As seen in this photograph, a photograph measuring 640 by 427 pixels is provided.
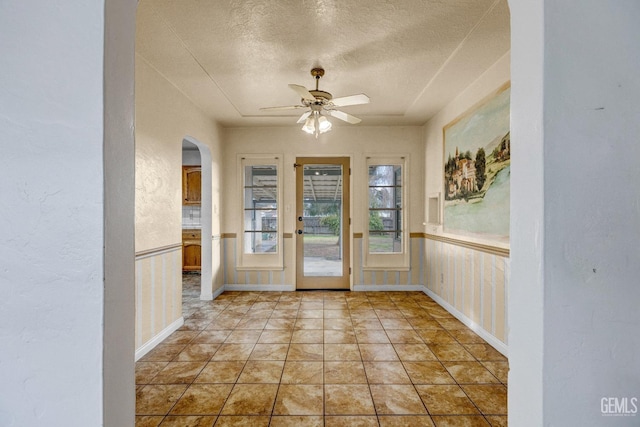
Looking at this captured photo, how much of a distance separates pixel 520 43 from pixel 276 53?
7.30 feet

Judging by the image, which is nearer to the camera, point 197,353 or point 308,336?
point 197,353

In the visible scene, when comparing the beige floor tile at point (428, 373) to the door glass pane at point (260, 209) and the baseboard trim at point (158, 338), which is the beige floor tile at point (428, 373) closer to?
the baseboard trim at point (158, 338)

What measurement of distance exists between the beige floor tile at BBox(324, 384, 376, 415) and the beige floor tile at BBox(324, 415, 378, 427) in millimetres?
38

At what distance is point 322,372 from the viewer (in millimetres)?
2312

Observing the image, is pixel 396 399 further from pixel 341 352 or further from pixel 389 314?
pixel 389 314

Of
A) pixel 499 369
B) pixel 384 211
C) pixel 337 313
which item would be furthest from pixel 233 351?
pixel 384 211

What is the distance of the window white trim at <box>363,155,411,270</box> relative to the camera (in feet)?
15.4

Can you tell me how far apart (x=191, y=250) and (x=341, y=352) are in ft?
14.6

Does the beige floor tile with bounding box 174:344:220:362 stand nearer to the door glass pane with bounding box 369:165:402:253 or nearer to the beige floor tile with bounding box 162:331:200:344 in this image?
the beige floor tile with bounding box 162:331:200:344

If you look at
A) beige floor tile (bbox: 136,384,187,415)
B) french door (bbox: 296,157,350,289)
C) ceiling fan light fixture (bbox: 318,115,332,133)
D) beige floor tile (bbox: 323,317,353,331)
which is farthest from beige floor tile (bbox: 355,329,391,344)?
ceiling fan light fixture (bbox: 318,115,332,133)

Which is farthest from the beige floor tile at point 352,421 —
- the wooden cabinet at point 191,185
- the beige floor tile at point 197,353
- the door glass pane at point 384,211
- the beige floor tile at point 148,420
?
the wooden cabinet at point 191,185

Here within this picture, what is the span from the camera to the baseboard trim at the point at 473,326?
2644 millimetres
